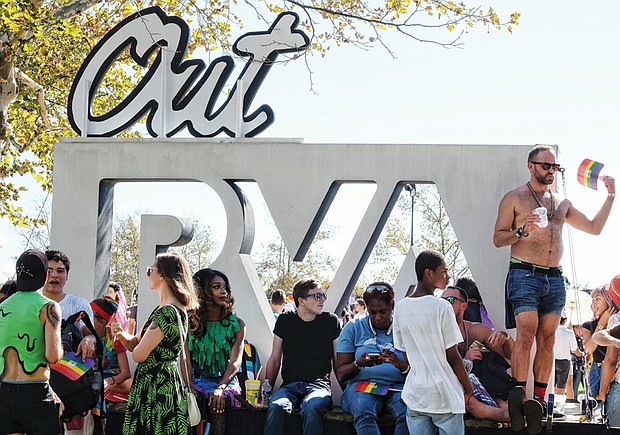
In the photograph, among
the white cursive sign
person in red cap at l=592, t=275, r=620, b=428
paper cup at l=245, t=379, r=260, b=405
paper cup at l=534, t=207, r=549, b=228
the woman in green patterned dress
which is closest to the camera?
the woman in green patterned dress

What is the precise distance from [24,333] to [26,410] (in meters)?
0.50

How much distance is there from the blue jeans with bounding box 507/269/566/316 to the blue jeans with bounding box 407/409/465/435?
1.81m

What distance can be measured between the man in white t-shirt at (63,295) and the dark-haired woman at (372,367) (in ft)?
6.87

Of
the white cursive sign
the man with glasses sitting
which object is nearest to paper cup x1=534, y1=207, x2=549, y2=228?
the man with glasses sitting

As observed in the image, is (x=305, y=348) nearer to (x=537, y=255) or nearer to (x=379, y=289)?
(x=379, y=289)

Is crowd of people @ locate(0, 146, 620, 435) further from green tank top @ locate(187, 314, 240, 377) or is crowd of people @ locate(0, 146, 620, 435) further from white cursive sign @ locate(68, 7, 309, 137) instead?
white cursive sign @ locate(68, 7, 309, 137)

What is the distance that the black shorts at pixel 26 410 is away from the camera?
5.80 meters

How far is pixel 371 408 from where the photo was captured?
7.14m

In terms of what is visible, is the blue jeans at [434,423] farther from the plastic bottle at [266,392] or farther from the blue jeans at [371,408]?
the plastic bottle at [266,392]

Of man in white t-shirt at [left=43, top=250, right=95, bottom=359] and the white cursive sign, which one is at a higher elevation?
the white cursive sign

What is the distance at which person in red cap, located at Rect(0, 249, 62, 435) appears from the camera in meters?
5.81

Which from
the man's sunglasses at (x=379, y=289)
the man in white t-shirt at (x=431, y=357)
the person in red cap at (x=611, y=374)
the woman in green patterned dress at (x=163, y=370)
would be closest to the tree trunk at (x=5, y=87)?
the man's sunglasses at (x=379, y=289)

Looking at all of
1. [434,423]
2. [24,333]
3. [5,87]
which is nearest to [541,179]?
[434,423]

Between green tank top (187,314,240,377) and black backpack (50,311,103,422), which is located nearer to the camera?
black backpack (50,311,103,422)
